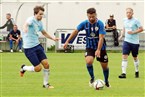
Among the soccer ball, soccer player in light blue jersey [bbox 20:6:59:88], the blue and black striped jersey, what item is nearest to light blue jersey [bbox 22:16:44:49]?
soccer player in light blue jersey [bbox 20:6:59:88]

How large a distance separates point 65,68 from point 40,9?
7.67 m

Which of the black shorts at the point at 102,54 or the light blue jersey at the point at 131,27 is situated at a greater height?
the light blue jersey at the point at 131,27

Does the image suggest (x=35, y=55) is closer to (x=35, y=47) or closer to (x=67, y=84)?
(x=35, y=47)

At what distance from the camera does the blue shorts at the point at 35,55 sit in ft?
51.8

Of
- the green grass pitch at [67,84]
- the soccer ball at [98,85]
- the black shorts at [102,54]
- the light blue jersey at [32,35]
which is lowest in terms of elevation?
the green grass pitch at [67,84]

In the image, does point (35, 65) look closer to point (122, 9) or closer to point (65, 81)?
point (65, 81)

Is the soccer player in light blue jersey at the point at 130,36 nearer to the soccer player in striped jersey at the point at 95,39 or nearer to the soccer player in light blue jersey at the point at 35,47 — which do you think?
the soccer player in striped jersey at the point at 95,39

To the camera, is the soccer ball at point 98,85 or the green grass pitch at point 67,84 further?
the soccer ball at point 98,85

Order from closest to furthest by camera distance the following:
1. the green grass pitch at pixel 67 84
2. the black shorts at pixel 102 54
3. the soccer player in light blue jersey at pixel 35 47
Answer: the green grass pitch at pixel 67 84 → the soccer player in light blue jersey at pixel 35 47 → the black shorts at pixel 102 54

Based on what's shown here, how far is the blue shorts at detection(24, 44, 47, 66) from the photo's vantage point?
15.8m

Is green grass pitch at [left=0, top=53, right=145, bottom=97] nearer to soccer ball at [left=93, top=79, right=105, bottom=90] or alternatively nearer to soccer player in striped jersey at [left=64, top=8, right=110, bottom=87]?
soccer ball at [left=93, top=79, right=105, bottom=90]

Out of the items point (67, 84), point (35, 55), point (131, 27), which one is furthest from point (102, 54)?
point (131, 27)

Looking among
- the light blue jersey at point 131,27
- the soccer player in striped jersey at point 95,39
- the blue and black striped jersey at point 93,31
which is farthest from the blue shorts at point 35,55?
the light blue jersey at point 131,27

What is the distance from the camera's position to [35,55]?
15773 millimetres
